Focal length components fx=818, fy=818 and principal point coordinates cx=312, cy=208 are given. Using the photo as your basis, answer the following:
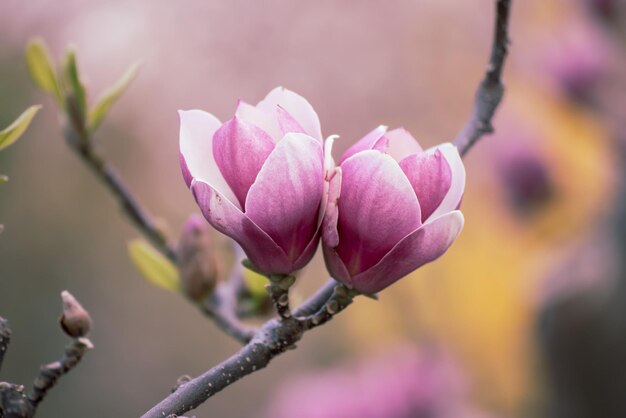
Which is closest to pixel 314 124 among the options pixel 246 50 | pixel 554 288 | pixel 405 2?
pixel 554 288

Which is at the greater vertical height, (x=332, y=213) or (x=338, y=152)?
(x=332, y=213)

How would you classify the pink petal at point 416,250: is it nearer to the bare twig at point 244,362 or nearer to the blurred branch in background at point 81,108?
the bare twig at point 244,362

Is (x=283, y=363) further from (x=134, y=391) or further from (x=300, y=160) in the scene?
(x=300, y=160)

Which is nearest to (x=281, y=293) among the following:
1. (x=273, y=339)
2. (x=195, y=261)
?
(x=273, y=339)

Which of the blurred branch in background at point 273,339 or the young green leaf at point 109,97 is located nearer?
the blurred branch in background at point 273,339

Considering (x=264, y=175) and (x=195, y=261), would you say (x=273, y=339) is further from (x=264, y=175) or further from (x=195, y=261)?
(x=195, y=261)

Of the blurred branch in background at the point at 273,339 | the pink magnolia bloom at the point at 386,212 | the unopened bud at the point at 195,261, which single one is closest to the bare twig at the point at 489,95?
the blurred branch in background at the point at 273,339
